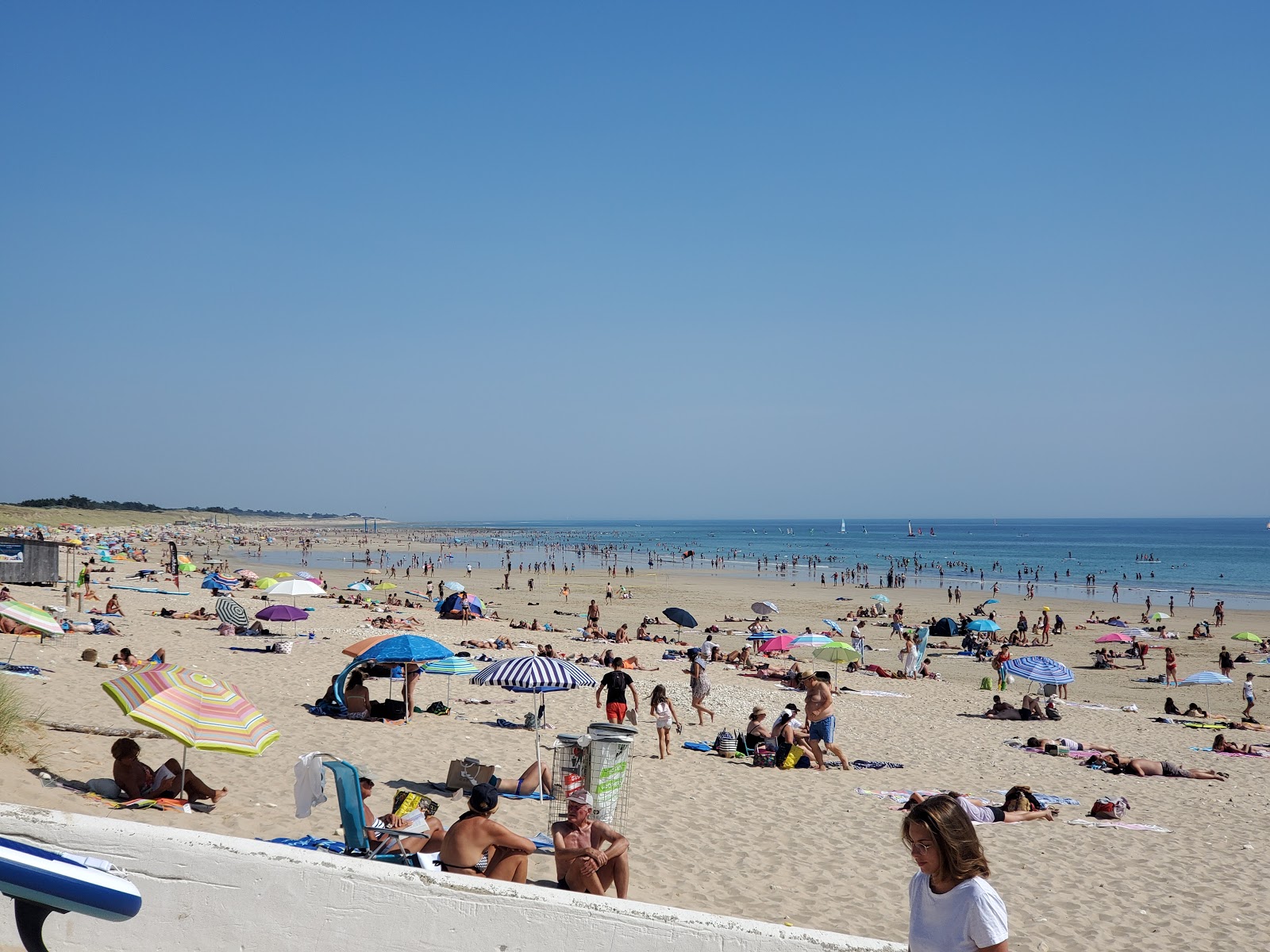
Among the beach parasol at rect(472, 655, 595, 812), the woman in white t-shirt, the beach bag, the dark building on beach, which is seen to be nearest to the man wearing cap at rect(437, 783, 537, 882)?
the woman in white t-shirt

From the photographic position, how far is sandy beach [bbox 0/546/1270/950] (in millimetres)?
7238

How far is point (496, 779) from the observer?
9.76 m

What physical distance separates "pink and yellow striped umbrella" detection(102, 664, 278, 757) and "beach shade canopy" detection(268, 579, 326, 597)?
14365 millimetres

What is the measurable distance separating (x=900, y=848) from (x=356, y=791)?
15.9ft

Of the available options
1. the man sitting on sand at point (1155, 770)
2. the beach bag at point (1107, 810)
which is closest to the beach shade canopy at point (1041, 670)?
the man sitting on sand at point (1155, 770)

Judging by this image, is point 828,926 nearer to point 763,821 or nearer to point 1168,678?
point 763,821

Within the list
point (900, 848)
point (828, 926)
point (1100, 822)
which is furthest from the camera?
point (1100, 822)

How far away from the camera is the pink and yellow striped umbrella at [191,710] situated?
7.43 metres

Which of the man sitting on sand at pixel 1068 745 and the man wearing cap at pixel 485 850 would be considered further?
the man sitting on sand at pixel 1068 745

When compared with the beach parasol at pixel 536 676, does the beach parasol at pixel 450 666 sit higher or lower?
lower

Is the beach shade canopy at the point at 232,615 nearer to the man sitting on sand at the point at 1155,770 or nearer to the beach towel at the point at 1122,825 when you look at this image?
the man sitting on sand at the point at 1155,770

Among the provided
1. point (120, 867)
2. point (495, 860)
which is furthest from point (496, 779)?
point (120, 867)

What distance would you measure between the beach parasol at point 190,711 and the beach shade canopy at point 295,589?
1435 cm

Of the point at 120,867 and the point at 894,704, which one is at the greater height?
the point at 120,867
